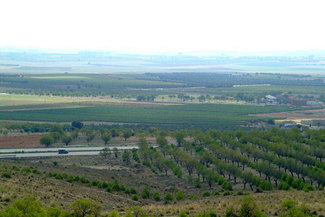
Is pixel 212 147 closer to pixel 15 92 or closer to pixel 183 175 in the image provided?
pixel 183 175

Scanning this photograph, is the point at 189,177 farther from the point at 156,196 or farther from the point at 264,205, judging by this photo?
the point at 264,205

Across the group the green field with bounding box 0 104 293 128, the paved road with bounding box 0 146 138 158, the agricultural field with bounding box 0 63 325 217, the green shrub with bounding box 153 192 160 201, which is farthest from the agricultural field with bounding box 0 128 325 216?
the green field with bounding box 0 104 293 128

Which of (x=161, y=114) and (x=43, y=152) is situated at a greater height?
(x=43, y=152)

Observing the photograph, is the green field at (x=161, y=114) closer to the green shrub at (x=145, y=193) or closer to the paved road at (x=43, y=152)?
the paved road at (x=43, y=152)

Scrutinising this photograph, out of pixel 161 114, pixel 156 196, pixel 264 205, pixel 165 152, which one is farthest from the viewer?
pixel 161 114

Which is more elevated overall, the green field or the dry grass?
the dry grass

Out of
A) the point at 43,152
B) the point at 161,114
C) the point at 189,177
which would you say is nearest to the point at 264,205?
the point at 189,177

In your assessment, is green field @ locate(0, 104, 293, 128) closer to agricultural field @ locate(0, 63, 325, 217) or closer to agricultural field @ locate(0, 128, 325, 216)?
agricultural field @ locate(0, 63, 325, 217)

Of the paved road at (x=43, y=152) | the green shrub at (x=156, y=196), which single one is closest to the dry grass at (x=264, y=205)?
the green shrub at (x=156, y=196)
